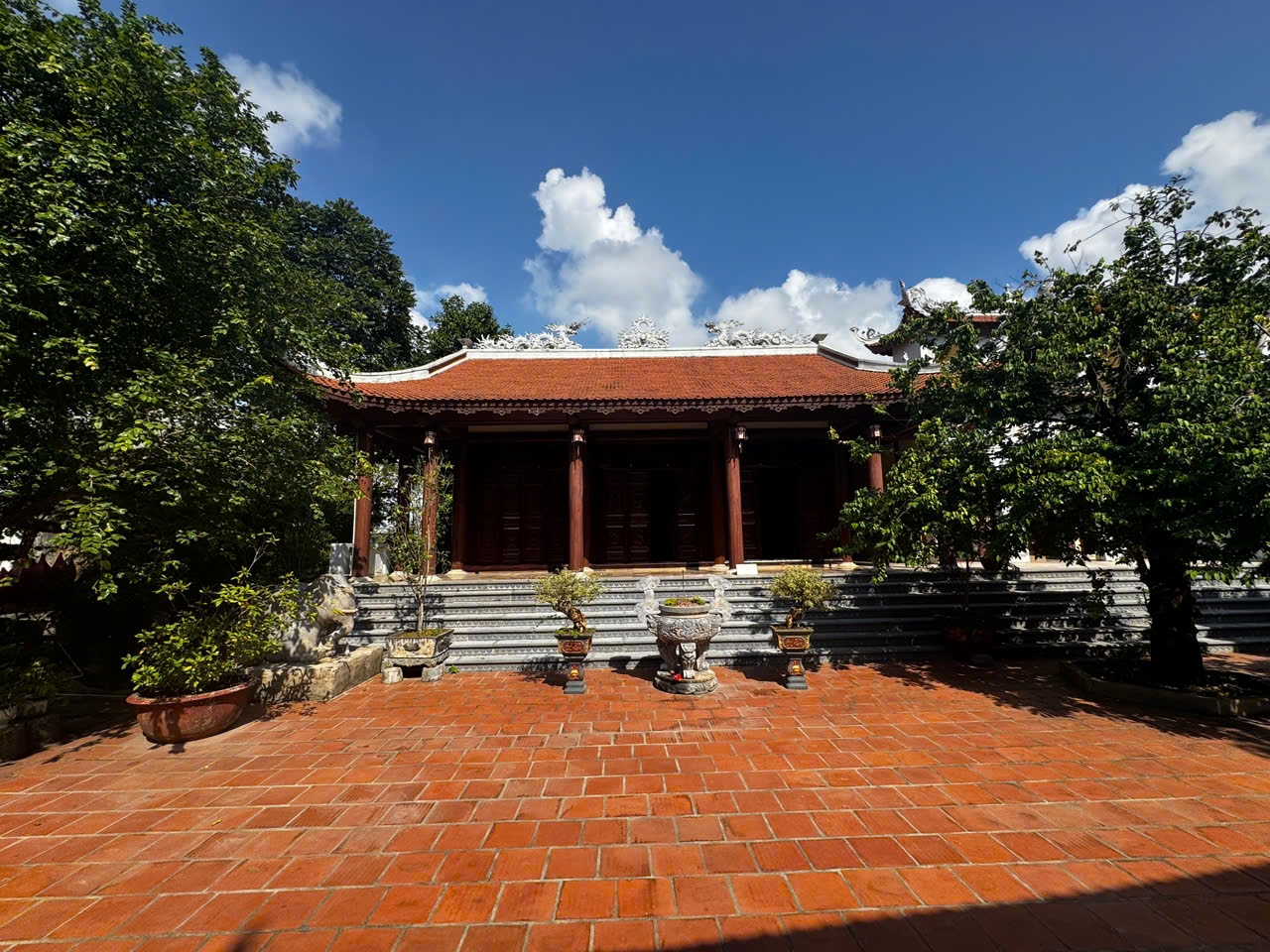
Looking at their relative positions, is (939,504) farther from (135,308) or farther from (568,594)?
(135,308)

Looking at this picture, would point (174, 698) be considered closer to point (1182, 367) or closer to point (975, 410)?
point (975, 410)

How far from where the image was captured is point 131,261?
396 centimetres

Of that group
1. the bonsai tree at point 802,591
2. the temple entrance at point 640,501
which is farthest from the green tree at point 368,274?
the bonsai tree at point 802,591

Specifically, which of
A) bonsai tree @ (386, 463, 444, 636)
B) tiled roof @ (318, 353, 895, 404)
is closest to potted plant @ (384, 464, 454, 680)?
bonsai tree @ (386, 463, 444, 636)

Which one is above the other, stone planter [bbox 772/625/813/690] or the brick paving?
stone planter [bbox 772/625/813/690]

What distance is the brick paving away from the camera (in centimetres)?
217

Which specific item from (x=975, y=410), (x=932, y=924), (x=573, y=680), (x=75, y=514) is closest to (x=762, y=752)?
(x=932, y=924)

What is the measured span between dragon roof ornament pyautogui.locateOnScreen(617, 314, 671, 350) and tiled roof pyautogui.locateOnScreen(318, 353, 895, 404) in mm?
369

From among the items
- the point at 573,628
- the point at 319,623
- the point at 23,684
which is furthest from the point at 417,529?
the point at 23,684

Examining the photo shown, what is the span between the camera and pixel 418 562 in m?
6.82

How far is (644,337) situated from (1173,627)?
10449mm

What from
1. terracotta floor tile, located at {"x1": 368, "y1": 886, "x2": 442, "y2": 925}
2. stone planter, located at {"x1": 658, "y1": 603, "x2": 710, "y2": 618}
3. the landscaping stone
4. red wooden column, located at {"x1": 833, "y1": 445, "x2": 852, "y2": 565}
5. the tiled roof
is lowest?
terracotta floor tile, located at {"x1": 368, "y1": 886, "x2": 442, "y2": 925}

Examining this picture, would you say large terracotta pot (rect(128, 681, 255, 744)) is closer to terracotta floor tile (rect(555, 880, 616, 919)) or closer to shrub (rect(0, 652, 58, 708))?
shrub (rect(0, 652, 58, 708))

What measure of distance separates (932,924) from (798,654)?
11.7ft
